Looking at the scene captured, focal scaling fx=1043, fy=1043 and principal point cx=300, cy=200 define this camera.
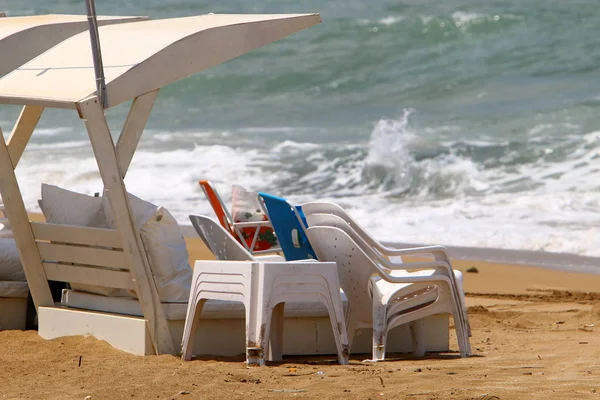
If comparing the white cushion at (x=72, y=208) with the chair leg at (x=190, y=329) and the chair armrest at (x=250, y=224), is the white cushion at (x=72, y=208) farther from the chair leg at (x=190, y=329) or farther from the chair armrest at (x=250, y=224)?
the chair armrest at (x=250, y=224)

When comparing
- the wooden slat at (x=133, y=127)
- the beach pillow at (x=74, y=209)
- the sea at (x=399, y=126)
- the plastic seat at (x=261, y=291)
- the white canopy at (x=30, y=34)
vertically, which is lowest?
the plastic seat at (x=261, y=291)

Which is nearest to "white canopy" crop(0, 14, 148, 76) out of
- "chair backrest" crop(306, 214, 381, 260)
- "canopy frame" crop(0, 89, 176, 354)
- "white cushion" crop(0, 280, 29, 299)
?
"canopy frame" crop(0, 89, 176, 354)

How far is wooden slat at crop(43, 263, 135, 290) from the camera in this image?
5.41 m

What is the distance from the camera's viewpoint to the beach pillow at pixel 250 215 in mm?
8297

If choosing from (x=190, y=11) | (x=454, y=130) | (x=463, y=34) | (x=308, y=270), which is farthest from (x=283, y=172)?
(x=190, y=11)

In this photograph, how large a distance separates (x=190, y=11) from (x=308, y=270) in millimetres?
27374

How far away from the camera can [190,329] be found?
5324mm

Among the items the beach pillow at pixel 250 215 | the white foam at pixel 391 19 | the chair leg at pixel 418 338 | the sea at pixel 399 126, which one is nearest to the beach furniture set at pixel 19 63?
the beach pillow at pixel 250 215

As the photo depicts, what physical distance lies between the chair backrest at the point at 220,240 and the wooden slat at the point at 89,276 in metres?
0.57

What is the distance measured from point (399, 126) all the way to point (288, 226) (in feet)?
45.8

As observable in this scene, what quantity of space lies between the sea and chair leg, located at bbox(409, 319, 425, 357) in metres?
5.23

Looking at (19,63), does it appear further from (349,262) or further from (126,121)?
(349,262)

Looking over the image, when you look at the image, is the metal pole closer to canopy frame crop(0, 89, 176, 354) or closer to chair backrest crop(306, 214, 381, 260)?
canopy frame crop(0, 89, 176, 354)

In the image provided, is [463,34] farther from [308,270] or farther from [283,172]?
[308,270]
